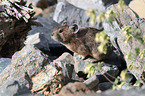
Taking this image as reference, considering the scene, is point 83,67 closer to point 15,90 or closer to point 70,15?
point 15,90

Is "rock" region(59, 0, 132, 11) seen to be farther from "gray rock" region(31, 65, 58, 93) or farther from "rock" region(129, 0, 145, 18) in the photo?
"gray rock" region(31, 65, 58, 93)

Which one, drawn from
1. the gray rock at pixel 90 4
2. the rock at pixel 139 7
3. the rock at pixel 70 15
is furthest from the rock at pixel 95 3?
the rock at pixel 139 7

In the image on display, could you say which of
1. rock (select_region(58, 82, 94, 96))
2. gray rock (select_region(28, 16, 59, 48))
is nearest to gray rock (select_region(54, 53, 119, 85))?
rock (select_region(58, 82, 94, 96))

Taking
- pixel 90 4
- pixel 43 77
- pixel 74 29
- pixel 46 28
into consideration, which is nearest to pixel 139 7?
pixel 74 29

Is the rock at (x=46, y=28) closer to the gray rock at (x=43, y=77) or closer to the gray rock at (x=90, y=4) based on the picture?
the gray rock at (x=90, y=4)

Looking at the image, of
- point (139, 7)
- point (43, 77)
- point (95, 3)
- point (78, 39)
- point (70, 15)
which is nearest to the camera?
point (43, 77)

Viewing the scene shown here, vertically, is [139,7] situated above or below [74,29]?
above
